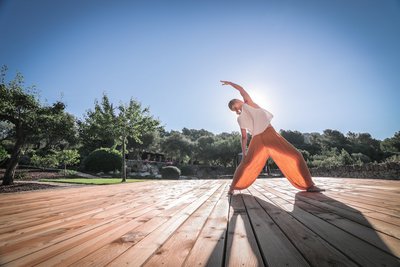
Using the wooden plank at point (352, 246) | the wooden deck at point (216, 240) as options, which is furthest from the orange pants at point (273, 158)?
the wooden plank at point (352, 246)

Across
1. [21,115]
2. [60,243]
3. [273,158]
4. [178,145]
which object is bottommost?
[60,243]

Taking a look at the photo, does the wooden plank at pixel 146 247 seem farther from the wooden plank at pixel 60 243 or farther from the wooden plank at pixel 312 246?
the wooden plank at pixel 312 246

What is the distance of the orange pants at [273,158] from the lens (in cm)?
336

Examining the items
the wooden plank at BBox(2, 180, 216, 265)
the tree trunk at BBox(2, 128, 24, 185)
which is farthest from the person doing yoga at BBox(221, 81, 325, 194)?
the tree trunk at BBox(2, 128, 24, 185)

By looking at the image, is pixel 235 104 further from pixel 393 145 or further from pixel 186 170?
pixel 393 145

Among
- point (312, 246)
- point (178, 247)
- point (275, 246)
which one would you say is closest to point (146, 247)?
point (178, 247)

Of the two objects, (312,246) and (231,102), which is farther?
(231,102)

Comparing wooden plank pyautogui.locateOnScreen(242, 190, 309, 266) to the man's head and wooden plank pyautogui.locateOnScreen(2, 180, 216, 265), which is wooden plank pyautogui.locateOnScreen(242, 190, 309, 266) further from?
the man's head

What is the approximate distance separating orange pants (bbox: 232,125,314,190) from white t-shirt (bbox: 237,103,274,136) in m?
0.09

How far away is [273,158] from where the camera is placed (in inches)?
139

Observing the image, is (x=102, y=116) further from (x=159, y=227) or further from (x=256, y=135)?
(x=159, y=227)

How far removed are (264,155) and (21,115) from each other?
36.8 feet

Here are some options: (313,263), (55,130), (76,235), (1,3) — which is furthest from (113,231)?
(55,130)

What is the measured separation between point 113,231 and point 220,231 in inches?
29.3
